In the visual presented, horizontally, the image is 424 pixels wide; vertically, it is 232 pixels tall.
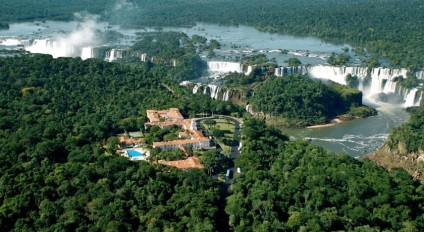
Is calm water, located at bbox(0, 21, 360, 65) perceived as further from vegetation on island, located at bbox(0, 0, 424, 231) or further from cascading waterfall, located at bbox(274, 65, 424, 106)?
vegetation on island, located at bbox(0, 0, 424, 231)

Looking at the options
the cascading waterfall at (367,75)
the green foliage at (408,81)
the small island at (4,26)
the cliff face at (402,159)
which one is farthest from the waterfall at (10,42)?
the cliff face at (402,159)

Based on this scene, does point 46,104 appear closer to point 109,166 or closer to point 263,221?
point 109,166

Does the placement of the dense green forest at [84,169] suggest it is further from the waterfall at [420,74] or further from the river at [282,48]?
the waterfall at [420,74]

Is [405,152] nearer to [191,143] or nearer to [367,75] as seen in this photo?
[191,143]

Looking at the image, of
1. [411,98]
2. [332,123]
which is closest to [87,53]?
[332,123]

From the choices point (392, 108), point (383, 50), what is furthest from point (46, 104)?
point (383, 50)

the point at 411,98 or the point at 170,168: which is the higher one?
the point at 411,98
